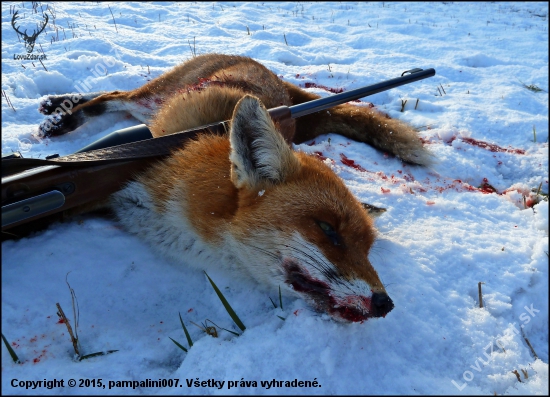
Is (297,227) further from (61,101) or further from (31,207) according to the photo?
(61,101)

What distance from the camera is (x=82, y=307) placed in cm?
200

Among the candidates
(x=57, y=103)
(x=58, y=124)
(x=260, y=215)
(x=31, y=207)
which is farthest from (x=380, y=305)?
(x=57, y=103)

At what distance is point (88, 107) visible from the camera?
4.58 meters

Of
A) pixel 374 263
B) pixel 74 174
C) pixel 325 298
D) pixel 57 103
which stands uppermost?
pixel 74 174

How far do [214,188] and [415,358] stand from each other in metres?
1.58

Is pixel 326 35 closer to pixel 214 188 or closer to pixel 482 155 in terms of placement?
pixel 482 155

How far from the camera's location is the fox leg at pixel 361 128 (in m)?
4.70

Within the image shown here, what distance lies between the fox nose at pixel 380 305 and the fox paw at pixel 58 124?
3651mm

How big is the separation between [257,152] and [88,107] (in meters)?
3.10

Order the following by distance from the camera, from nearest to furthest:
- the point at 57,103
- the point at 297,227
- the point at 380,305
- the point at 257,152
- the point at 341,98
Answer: the point at 380,305, the point at 297,227, the point at 257,152, the point at 341,98, the point at 57,103

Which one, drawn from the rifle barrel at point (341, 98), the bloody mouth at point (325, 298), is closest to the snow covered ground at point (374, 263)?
the bloody mouth at point (325, 298)

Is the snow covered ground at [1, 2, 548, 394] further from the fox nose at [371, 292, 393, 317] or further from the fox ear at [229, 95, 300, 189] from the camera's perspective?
the fox ear at [229, 95, 300, 189]

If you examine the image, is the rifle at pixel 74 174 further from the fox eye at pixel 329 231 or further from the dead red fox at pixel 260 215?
the fox eye at pixel 329 231

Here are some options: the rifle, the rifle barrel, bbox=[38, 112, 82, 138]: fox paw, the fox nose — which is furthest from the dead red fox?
bbox=[38, 112, 82, 138]: fox paw
